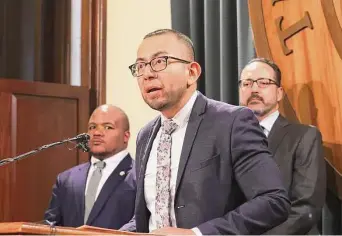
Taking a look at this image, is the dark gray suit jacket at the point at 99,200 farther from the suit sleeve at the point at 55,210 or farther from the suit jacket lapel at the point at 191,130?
the suit jacket lapel at the point at 191,130

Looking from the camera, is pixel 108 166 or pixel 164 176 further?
pixel 108 166

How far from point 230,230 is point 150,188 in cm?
33

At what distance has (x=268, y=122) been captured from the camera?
248 cm

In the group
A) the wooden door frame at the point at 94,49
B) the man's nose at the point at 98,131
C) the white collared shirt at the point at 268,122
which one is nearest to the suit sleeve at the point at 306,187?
the white collared shirt at the point at 268,122

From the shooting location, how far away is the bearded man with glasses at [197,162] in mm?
1487

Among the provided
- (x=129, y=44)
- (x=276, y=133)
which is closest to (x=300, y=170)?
(x=276, y=133)

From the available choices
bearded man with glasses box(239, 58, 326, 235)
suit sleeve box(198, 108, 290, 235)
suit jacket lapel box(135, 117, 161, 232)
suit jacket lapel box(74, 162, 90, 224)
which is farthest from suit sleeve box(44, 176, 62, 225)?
suit sleeve box(198, 108, 290, 235)

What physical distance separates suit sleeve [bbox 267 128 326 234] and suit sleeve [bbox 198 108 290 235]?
70 cm

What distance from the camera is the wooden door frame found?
12.3 ft

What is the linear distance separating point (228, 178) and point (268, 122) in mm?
961

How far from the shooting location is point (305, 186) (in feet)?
7.42

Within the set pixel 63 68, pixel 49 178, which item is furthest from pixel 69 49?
pixel 49 178

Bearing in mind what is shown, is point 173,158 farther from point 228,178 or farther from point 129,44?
point 129,44

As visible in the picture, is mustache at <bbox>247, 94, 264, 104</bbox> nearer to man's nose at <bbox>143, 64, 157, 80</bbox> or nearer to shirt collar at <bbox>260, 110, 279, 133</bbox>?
shirt collar at <bbox>260, 110, 279, 133</bbox>
